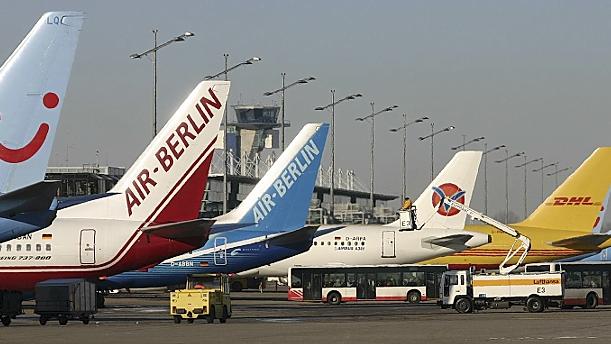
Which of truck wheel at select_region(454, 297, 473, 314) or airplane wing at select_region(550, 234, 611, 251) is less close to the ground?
airplane wing at select_region(550, 234, 611, 251)

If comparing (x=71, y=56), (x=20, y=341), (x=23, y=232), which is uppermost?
(x=71, y=56)

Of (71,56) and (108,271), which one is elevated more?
(71,56)

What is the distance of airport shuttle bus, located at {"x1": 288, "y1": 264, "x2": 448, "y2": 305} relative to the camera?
263 ft

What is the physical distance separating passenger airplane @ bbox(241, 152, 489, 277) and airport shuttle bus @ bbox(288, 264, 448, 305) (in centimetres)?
145

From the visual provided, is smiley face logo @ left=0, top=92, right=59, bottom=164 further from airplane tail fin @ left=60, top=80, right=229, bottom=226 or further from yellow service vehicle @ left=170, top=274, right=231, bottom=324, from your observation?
yellow service vehicle @ left=170, top=274, right=231, bottom=324

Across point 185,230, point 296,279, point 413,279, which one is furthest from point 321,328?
point 296,279

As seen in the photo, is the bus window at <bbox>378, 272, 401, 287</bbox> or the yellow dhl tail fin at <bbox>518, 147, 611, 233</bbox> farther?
the yellow dhl tail fin at <bbox>518, 147, 611, 233</bbox>

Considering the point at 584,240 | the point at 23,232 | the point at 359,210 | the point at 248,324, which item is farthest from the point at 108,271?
the point at 359,210

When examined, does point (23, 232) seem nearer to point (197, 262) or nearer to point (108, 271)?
point (108, 271)

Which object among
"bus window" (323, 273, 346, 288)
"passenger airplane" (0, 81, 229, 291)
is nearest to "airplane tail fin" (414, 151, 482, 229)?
"bus window" (323, 273, 346, 288)

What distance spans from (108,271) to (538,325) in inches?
648

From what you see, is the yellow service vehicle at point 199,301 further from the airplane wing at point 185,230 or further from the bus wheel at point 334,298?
the bus wheel at point 334,298

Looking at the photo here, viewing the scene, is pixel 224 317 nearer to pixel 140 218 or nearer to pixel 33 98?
pixel 140 218

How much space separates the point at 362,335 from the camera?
4403 cm
